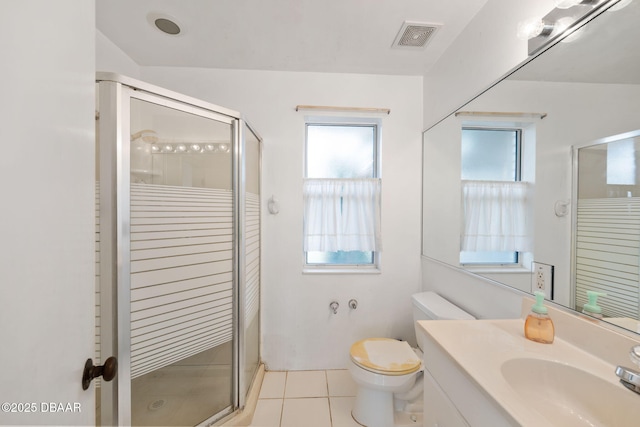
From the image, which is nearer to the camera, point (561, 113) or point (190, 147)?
point (561, 113)

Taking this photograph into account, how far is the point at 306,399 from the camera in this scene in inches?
63.5

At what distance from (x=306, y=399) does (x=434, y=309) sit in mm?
1052

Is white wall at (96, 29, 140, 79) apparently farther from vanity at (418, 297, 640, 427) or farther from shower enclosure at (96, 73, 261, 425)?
vanity at (418, 297, 640, 427)

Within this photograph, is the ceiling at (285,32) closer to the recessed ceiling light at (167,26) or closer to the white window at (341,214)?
the recessed ceiling light at (167,26)

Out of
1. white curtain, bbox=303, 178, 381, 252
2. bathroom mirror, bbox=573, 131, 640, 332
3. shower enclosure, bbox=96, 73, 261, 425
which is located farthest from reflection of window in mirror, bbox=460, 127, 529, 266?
shower enclosure, bbox=96, 73, 261, 425

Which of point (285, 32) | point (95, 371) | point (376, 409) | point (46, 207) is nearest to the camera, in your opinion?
point (46, 207)

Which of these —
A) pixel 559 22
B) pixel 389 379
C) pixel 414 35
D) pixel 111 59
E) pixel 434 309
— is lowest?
pixel 389 379

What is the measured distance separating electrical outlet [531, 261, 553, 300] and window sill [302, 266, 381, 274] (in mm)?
1025

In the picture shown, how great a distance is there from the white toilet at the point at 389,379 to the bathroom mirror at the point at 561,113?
0.57 meters

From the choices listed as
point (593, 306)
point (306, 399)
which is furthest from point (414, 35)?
point (306, 399)

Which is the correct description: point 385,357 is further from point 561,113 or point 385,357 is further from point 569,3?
point 569,3

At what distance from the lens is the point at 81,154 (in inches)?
22.9

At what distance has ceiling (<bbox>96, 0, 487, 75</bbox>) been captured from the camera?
4.25 feet

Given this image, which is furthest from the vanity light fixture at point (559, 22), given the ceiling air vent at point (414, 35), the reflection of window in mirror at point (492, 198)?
the ceiling air vent at point (414, 35)
